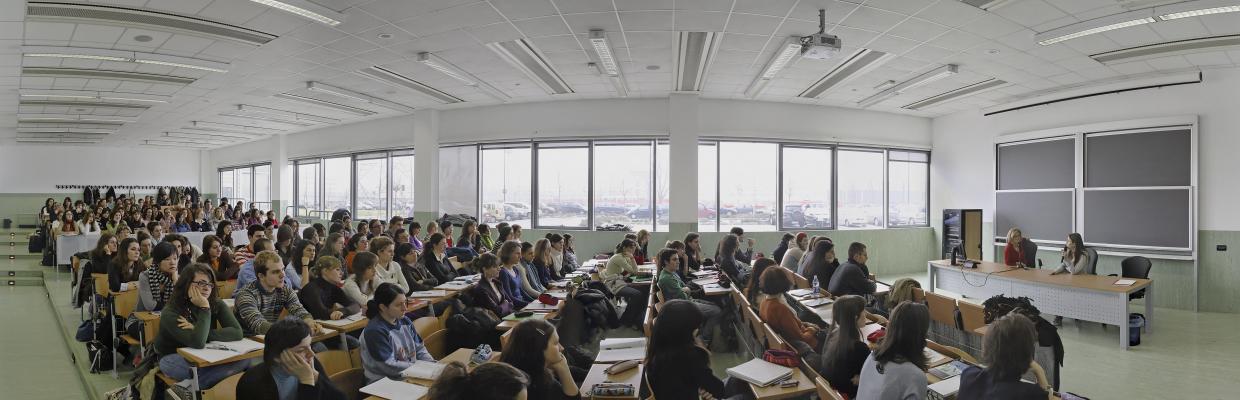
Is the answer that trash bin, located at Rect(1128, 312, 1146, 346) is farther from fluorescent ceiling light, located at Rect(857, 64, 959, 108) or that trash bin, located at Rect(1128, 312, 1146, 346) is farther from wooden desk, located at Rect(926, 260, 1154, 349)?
fluorescent ceiling light, located at Rect(857, 64, 959, 108)

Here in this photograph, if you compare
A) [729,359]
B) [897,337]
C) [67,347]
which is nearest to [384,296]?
[897,337]

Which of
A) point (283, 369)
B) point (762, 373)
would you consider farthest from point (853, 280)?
point (283, 369)

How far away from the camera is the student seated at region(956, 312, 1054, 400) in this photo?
2.44 m

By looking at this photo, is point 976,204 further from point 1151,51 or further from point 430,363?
point 430,363

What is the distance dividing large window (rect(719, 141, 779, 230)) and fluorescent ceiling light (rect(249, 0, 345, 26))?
7336mm

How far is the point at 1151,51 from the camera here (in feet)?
22.7

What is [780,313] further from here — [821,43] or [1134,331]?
[1134,331]

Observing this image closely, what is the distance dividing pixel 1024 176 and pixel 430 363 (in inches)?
443

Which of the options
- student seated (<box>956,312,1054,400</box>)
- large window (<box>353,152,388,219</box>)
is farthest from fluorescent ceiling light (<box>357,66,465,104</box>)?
student seated (<box>956,312,1054,400</box>)

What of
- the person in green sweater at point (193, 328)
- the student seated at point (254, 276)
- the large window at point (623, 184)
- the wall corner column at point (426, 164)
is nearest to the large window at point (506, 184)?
the wall corner column at point (426, 164)

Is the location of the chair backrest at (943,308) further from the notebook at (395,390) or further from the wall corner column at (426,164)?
the wall corner column at (426,164)

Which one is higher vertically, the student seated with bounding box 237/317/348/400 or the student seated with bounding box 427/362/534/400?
the student seated with bounding box 427/362/534/400

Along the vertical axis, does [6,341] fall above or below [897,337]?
below

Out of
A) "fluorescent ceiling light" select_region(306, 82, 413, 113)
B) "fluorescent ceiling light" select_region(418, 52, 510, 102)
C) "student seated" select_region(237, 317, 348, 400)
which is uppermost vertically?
"fluorescent ceiling light" select_region(418, 52, 510, 102)
